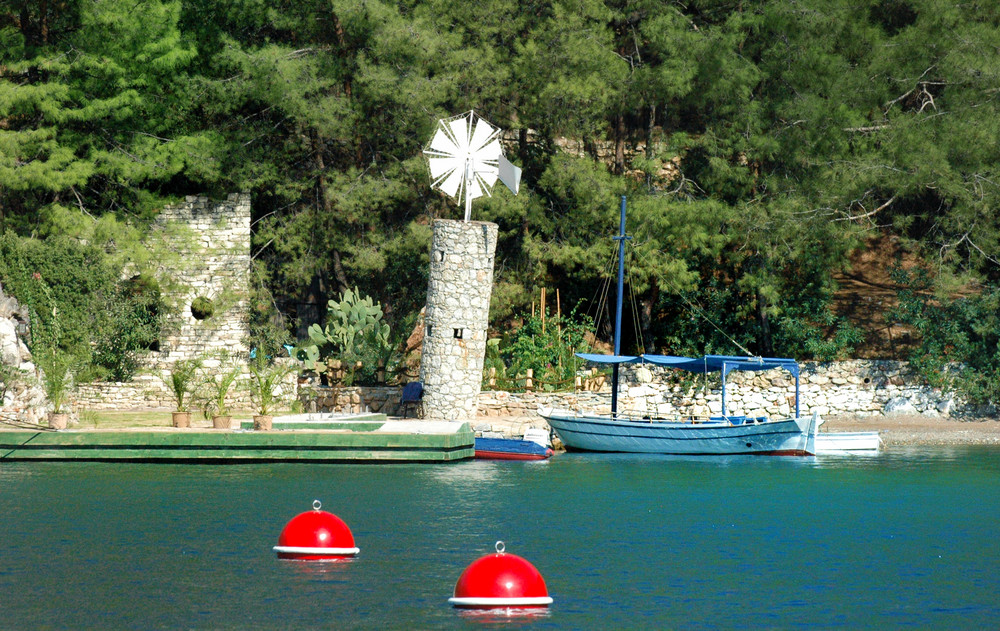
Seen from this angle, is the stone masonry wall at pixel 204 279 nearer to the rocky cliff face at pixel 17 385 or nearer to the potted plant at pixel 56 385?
the rocky cliff face at pixel 17 385

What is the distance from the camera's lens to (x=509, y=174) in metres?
30.0

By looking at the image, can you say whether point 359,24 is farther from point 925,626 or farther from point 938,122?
point 925,626

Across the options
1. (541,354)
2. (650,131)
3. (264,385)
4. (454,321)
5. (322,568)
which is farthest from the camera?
(650,131)

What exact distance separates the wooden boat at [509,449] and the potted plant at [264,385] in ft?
15.2

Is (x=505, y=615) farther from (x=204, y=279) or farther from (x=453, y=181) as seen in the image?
(x=204, y=279)

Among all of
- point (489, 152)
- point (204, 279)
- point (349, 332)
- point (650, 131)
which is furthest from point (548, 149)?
point (204, 279)

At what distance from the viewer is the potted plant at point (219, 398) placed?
80.6 feet

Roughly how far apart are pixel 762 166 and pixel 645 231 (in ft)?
14.0

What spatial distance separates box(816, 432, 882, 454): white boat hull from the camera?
1071 inches

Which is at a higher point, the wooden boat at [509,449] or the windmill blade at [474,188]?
the windmill blade at [474,188]

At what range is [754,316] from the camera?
34.0 meters

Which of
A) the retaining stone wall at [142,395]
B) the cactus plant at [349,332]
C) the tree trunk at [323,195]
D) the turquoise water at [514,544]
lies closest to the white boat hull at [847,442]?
the turquoise water at [514,544]

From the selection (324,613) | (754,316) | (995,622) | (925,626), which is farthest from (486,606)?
(754,316)

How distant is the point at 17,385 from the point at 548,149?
642 inches
